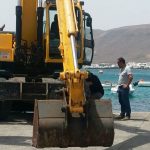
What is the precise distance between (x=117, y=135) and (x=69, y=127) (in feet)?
12.6

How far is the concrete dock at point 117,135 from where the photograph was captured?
429 inches

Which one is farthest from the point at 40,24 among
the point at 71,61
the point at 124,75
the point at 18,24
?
Result: the point at 71,61

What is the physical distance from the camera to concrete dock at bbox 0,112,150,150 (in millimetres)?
10898

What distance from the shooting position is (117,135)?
491 inches

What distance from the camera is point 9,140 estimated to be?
37.9 ft

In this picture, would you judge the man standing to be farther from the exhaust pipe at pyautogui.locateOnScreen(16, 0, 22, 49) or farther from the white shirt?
the exhaust pipe at pyautogui.locateOnScreen(16, 0, 22, 49)

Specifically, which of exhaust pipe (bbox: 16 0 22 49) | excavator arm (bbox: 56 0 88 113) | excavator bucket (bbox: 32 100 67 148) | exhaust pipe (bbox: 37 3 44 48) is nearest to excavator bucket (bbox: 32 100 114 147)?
excavator bucket (bbox: 32 100 67 148)

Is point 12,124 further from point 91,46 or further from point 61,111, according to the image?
point 61,111

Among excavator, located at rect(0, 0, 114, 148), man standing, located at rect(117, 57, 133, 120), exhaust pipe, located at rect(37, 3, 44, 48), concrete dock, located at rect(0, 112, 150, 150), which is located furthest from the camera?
man standing, located at rect(117, 57, 133, 120)

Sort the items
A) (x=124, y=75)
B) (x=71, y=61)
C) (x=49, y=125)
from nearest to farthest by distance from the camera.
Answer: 1. (x=49, y=125)
2. (x=71, y=61)
3. (x=124, y=75)

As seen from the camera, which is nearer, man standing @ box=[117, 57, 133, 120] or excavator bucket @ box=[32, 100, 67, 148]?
excavator bucket @ box=[32, 100, 67, 148]

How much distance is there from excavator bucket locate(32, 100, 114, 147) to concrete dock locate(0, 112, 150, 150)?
67.2 inches

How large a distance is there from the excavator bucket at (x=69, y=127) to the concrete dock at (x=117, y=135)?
67.2 inches

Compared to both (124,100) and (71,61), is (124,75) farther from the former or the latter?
(71,61)
